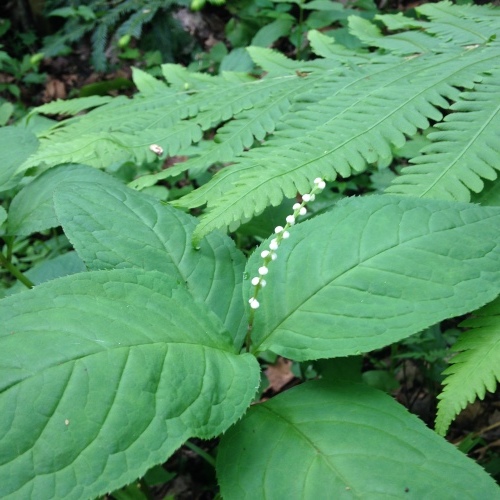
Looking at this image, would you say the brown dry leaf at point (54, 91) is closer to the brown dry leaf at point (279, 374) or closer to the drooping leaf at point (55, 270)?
the drooping leaf at point (55, 270)

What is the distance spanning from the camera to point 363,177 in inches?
110

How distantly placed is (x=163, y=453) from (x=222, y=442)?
0.62 feet

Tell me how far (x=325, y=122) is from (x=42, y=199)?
34.5 inches

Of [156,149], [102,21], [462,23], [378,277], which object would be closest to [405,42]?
[462,23]

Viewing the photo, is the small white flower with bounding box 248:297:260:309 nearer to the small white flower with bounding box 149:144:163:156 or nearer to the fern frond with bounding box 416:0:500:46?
the small white flower with bounding box 149:144:163:156

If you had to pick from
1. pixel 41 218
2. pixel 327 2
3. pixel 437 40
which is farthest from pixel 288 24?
pixel 41 218

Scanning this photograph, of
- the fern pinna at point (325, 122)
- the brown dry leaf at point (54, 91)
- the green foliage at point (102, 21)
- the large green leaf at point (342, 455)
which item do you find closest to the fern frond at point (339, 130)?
the fern pinna at point (325, 122)

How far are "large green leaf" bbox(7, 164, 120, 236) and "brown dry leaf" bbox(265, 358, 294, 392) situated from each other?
1317mm

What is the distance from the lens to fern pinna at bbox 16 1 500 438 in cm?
119

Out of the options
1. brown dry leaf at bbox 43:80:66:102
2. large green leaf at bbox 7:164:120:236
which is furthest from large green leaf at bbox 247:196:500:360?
brown dry leaf at bbox 43:80:66:102

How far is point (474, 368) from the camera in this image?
1.01m

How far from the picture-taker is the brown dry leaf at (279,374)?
2.32 metres

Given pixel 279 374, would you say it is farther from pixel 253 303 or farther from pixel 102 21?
pixel 102 21

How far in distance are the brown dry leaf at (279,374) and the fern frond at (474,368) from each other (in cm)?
134
